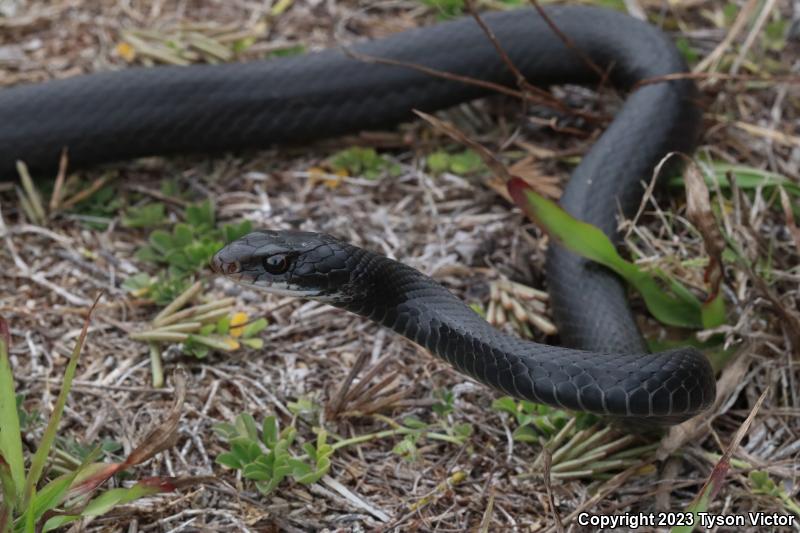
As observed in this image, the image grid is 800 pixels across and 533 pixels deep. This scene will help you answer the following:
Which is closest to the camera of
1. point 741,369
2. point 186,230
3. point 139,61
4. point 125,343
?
point 741,369

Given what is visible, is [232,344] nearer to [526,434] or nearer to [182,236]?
[182,236]

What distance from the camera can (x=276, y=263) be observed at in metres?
3.38

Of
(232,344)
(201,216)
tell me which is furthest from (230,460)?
(201,216)

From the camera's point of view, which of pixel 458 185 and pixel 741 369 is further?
pixel 458 185

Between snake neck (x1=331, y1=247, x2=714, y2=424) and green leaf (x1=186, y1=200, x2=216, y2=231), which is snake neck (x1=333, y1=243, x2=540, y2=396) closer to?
snake neck (x1=331, y1=247, x2=714, y2=424)

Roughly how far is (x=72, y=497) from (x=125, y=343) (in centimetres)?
105

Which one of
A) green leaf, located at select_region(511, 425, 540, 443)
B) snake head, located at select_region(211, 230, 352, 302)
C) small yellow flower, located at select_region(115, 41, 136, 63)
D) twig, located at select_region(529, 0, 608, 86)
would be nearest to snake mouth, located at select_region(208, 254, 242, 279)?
snake head, located at select_region(211, 230, 352, 302)

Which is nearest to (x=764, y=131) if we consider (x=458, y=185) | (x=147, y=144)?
(x=458, y=185)

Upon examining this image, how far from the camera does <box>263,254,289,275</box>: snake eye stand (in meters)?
3.38

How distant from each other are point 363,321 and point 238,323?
531mm

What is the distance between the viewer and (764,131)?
4.73 meters

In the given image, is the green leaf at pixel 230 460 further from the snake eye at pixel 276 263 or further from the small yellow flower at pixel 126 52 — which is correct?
the small yellow flower at pixel 126 52

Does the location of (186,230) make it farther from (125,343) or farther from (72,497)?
(72,497)

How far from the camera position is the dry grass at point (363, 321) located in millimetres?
3295
